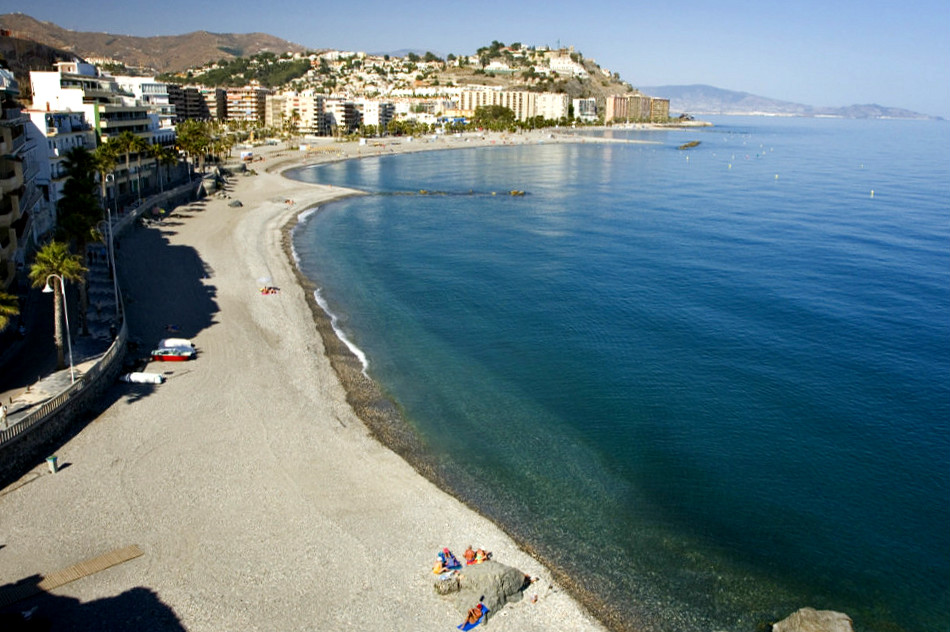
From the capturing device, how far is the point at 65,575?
2081cm

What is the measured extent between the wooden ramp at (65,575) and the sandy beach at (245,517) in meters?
0.24

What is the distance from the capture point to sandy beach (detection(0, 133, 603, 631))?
66.4 ft

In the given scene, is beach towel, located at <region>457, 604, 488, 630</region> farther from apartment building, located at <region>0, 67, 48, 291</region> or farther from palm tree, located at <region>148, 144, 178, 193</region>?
palm tree, located at <region>148, 144, 178, 193</region>

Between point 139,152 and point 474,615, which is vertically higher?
point 139,152

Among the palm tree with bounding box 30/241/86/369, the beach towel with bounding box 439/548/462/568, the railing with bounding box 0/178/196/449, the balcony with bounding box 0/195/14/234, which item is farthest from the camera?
the balcony with bounding box 0/195/14/234

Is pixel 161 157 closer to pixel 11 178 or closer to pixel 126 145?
pixel 126 145

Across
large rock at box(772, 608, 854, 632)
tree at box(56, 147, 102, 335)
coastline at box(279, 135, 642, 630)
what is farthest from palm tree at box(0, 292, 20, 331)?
large rock at box(772, 608, 854, 632)

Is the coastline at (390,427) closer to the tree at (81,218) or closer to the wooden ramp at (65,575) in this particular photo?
the wooden ramp at (65,575)

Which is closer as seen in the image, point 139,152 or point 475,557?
point 475,557

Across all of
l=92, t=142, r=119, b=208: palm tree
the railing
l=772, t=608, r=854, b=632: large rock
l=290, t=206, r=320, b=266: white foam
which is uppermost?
l=92, t=142, r=119, b=208: palm tree

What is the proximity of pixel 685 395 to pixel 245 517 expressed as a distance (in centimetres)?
2329

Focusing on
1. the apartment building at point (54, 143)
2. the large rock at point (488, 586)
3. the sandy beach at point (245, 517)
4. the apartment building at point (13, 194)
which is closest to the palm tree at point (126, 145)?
the apartment building at point (54, 143)

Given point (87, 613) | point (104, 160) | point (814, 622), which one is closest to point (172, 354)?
point (87, 613)

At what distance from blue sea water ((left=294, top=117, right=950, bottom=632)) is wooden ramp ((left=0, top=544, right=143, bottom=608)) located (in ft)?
38.5
